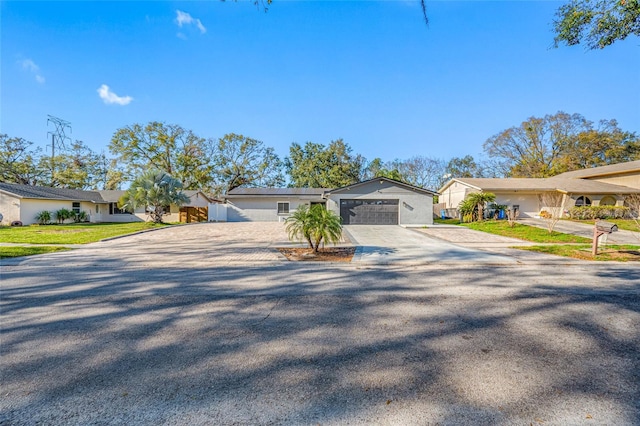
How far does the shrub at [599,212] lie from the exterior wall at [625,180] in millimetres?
4229

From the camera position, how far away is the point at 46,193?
26.2 meters

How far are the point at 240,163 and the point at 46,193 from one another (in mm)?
19386

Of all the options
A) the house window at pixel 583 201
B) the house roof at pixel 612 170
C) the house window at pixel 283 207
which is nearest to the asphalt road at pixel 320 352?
the house window at pixel 283 207

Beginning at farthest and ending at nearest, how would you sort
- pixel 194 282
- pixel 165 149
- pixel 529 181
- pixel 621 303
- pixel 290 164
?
pixel 290 164
pixel 165 149
pixel 529 181
pixel 194 282
pixel 621 303

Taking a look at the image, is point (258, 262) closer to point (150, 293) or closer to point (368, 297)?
point (150, 293)

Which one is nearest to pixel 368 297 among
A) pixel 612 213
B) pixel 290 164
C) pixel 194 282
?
pixel 194 282

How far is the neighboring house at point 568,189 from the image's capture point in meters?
24.3

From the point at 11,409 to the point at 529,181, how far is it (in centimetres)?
3251

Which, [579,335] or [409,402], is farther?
[579,335]

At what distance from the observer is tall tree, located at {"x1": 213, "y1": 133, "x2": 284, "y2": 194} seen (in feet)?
130

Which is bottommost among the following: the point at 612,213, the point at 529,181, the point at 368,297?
the point at 368,297

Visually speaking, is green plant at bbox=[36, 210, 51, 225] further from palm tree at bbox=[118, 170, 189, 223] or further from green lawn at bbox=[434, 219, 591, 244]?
green lawn at bbox=[434, 219, 591, 244]

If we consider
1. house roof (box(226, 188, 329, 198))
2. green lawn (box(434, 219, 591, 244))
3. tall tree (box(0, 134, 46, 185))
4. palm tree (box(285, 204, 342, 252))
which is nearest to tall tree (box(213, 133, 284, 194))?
house roof (box(226, 188, 329, 198))

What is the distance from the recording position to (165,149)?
36625mm
